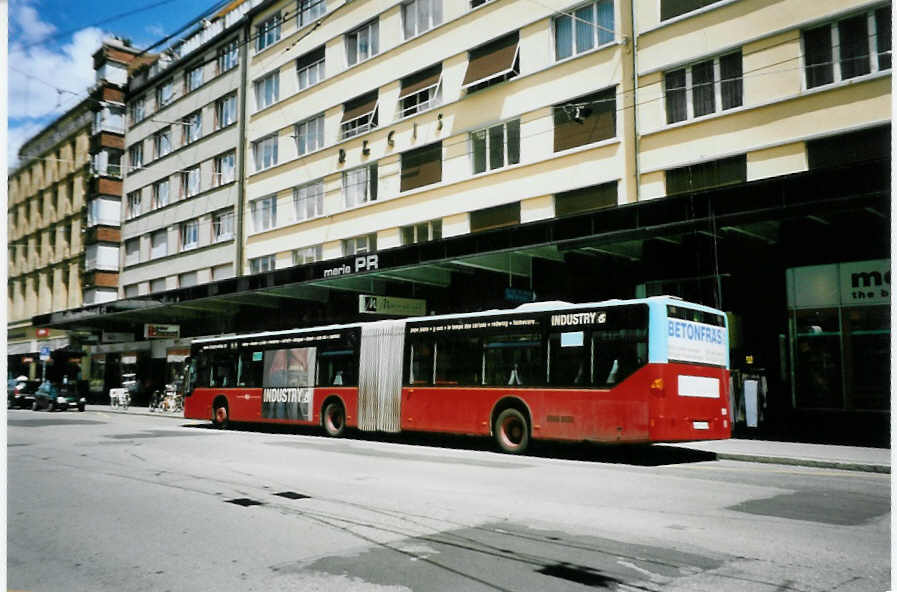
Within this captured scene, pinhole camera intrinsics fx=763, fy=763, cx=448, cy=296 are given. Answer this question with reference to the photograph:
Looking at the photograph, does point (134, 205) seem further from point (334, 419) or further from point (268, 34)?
point (334, 419)

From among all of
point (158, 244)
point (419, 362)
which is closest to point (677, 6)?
point (419, 362)

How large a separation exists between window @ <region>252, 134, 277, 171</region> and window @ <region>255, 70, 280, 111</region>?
170cm

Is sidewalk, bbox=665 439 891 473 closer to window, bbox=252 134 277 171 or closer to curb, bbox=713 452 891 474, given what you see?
curb, bbox=713 452 891 474

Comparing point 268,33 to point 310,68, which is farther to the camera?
point 268,33

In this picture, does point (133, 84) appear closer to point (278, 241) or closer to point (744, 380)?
point (278, 241)

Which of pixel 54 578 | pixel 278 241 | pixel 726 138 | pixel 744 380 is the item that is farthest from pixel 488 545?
pixel 278 241

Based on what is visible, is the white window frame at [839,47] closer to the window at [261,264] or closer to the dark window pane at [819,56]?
the dark window pane at [819,56]

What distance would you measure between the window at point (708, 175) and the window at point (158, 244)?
31.2 metres

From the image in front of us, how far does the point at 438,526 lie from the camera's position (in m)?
6.82

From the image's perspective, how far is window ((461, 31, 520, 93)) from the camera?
24522 mm

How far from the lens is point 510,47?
24703mm

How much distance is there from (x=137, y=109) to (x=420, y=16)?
83.6ft

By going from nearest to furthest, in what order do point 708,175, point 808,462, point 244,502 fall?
point 244,502, point 808,462, point 708,175

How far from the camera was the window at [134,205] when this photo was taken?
4520 cm
